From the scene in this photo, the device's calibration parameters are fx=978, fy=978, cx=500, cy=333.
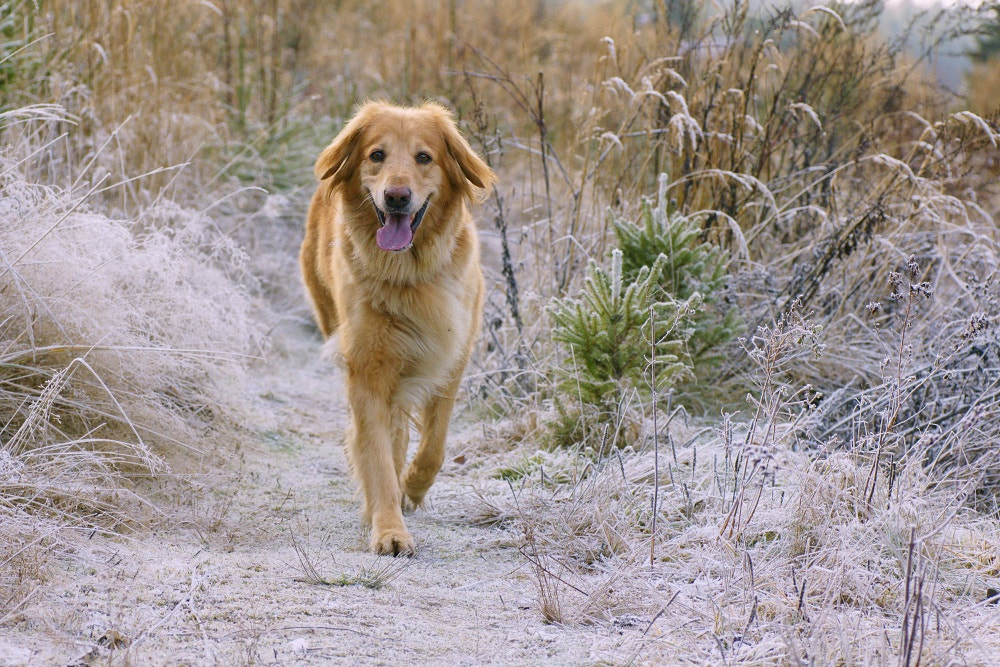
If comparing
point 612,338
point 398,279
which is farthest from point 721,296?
point 398,279

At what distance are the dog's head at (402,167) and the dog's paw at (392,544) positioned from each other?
3.05 ft

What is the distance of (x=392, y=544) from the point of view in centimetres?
311

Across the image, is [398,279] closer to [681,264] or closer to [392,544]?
[392,544]

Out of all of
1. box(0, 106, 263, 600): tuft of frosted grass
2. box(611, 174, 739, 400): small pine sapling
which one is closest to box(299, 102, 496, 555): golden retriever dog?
box(0, 106, 263, 600): tuft of frosted grass

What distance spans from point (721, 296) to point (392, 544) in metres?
1.99

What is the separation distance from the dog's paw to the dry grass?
1.31ft

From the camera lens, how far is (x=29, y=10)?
5125 mm

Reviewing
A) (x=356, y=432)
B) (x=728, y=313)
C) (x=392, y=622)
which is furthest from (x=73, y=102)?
(x=392, y=622)

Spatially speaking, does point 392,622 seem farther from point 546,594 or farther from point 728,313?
point 728,313

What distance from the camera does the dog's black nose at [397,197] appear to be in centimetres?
319

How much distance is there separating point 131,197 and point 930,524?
4.19 meters

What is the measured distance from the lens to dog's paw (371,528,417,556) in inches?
122

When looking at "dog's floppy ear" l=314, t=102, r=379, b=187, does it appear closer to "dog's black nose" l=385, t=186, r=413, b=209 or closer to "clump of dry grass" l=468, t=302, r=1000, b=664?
"dog's black nose" l=385, t=186, r=413, b=209

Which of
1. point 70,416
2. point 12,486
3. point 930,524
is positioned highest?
point 930,524
